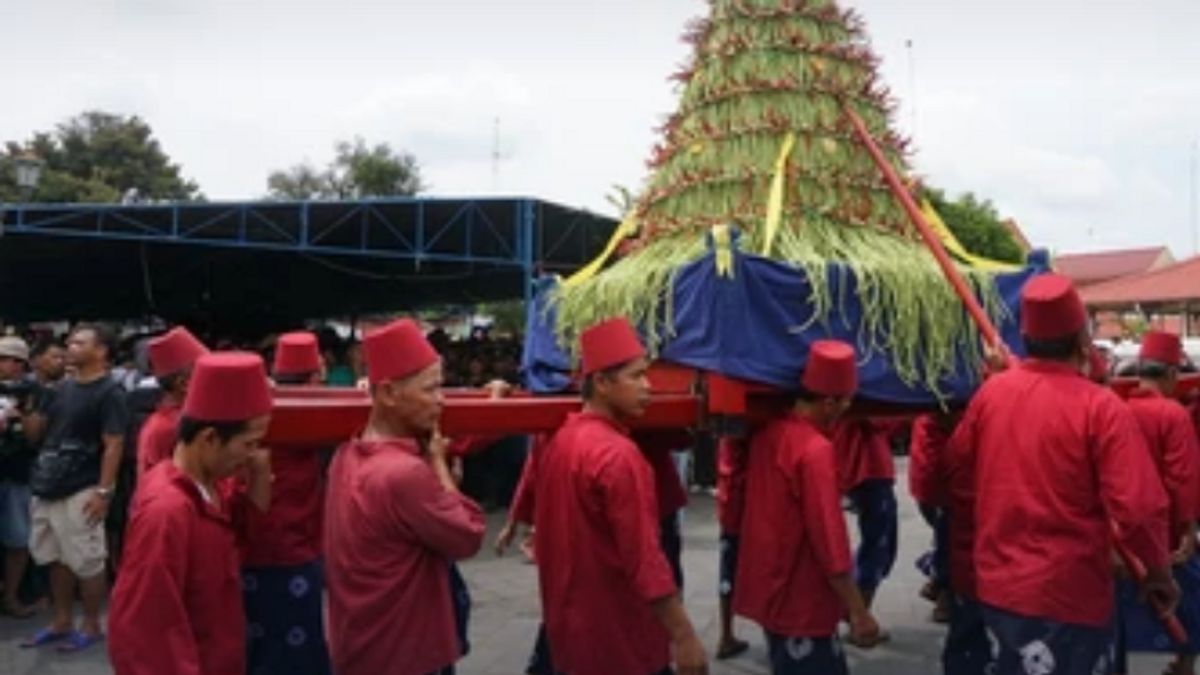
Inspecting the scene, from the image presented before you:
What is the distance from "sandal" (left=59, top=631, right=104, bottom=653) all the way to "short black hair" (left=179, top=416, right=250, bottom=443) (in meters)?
3.37

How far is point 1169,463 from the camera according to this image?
4207mm

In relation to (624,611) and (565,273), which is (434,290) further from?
(624,611)

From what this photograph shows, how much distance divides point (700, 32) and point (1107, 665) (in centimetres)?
274

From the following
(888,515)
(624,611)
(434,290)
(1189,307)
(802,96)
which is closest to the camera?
(624,611)

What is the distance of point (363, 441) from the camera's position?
2920 mm

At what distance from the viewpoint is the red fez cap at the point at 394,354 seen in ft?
9.28

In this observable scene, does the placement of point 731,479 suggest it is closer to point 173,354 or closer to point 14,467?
point 173,354

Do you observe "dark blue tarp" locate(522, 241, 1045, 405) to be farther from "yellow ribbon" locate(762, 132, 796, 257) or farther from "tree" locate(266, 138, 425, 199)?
"tree" locate(266, 138, 425, 199)

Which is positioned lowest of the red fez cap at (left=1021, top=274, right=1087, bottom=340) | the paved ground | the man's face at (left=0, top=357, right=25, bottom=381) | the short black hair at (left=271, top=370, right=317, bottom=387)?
the paved ground

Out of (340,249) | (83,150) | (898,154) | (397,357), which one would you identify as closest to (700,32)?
(898,154)

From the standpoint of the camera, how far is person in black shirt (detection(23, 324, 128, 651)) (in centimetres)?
532

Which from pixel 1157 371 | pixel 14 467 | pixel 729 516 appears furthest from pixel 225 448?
pixel 14 467

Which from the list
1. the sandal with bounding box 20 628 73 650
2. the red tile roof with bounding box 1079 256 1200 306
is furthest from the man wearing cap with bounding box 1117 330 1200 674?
the red tile roof with bounding box 1079 256 1200 306

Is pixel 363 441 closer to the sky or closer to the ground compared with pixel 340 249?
closer to the ground
